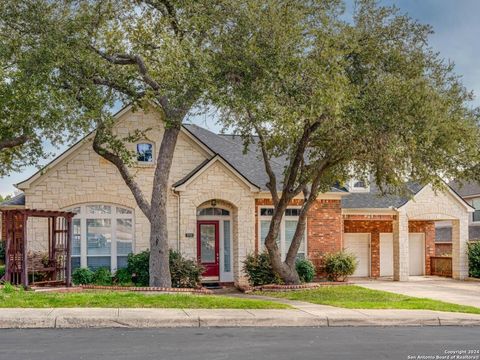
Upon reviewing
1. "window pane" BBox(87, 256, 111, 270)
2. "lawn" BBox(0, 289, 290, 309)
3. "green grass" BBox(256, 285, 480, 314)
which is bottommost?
"green grass" BBox(256, 285, 480, 314)

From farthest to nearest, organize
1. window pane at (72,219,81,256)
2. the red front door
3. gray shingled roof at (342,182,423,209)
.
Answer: gray shingled roof at (342,182,423,209)
the red front door
window pane at (72,219,81,256)

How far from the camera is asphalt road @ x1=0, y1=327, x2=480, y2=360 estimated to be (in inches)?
360

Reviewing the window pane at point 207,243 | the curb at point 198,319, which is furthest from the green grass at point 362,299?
the window pane at point 207,243

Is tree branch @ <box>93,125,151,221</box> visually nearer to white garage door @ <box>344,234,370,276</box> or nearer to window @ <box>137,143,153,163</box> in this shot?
window @ <box>137,143,153,163</box>

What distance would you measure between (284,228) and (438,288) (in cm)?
625

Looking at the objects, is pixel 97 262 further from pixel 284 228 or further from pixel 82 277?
pixel 284 228

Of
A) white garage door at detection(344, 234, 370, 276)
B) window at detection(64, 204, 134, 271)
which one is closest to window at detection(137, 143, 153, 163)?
window at detection(64, 204, 134, 271)

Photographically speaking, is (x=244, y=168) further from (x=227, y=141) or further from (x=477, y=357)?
(x=477, y=357)

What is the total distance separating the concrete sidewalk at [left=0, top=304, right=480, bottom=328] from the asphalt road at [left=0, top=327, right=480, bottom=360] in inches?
17.0

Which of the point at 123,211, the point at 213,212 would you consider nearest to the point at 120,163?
the point at 123,211

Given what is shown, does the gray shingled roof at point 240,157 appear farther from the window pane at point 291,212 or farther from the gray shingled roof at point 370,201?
the gray shingled roof at point 370,201

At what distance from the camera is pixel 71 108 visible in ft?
53.7

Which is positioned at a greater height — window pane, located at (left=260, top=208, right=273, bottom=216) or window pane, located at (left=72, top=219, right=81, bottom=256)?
window pane, located at (left=260, top=208, right=273, bottom=216)

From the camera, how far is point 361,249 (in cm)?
2861
